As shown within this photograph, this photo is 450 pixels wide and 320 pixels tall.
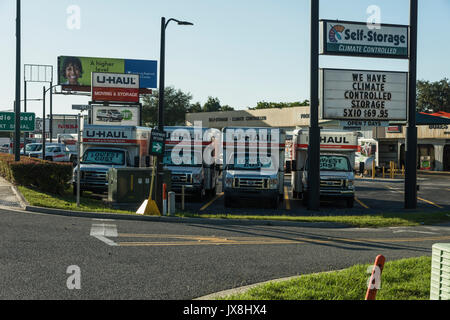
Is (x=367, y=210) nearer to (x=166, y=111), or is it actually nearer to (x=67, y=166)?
(x=67, y=166)

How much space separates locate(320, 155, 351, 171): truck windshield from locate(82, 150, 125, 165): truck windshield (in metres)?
8.33

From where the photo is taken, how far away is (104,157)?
2233 centimetres

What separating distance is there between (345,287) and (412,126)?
47.2 ft

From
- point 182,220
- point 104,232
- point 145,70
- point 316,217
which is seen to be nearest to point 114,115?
point 182,220

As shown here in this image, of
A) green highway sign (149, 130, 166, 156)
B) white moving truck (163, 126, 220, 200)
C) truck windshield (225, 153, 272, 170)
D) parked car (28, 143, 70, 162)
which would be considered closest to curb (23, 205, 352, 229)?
green highway sign (149, 130, 166, 156)

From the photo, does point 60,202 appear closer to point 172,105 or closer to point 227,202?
point 227,202

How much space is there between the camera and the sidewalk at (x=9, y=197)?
17312 millimetres

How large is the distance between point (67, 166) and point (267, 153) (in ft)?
25.4

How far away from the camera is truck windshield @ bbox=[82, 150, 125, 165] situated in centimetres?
2217

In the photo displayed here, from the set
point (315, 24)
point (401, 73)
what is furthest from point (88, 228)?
point (401, 73)

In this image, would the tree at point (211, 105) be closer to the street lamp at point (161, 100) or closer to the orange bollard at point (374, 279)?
the street lamp at point (161, 100)

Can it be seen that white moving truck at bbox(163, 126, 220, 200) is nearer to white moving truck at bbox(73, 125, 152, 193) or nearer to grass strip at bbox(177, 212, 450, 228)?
white moving truck at bbox(73, 125, 152, 193)

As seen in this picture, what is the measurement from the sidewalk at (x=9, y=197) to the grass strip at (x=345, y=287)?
38.8ft

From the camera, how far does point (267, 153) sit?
821 inches
